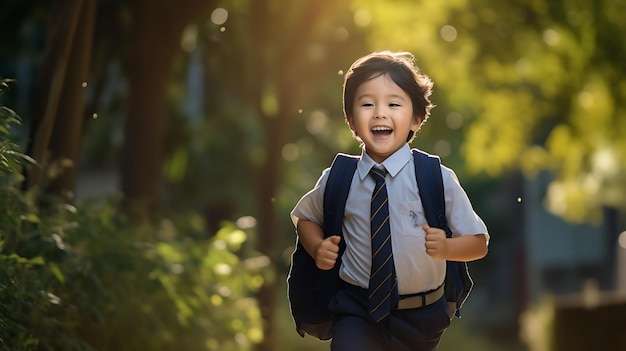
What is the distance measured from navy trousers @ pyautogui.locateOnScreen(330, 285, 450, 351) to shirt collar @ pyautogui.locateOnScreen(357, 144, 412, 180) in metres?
0.49

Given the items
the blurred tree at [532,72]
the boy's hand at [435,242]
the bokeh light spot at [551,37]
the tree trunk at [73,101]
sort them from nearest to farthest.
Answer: the boy's hand at [435,242] → the tree trunk at [73,101] → the blurred tree at [532,72] → the bokeh light spot at [551,37]

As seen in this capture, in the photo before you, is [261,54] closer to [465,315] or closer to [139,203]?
[139,203]

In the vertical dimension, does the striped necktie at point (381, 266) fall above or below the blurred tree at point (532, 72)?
below

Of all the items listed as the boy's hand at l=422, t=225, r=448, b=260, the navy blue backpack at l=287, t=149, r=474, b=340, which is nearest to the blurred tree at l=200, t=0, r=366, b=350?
the navy blue backpack at l=287, t=149, r=474, b=340

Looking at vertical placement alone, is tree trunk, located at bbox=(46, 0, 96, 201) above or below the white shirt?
above

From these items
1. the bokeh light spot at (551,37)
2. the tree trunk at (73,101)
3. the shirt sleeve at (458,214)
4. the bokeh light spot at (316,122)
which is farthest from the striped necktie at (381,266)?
the bokeh light spot at (316,122)

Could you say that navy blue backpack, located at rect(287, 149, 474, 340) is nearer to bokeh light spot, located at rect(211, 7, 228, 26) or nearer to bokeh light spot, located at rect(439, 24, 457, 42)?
bokeh light spot, located at rect(211, 7, 228, 26)

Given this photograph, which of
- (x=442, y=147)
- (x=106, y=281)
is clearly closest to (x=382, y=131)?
(x=106, y=281)

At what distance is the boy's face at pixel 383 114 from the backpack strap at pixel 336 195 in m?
0.14

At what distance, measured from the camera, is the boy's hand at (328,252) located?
238 inches

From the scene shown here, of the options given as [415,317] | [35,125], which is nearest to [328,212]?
[415,317]

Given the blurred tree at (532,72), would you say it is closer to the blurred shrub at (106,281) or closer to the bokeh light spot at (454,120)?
the blurred shrub at (106,281)

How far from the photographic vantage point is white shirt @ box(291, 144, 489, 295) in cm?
611

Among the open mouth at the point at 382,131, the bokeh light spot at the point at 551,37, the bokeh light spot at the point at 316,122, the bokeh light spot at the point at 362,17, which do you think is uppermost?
the bokeh light spot at the point at 362,17
